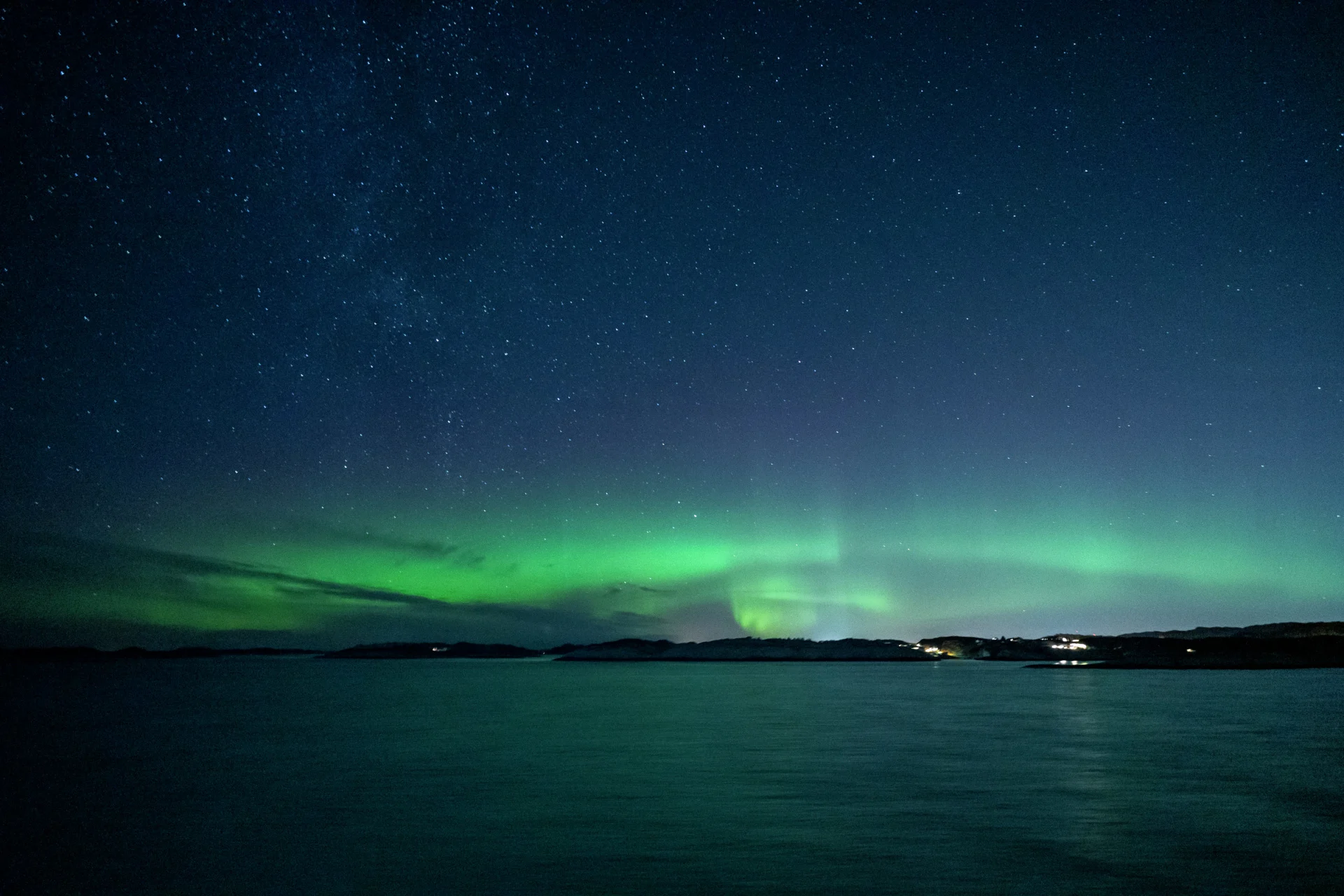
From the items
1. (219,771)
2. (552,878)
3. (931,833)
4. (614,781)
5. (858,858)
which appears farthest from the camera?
(219,771)

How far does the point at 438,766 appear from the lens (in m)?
24.9

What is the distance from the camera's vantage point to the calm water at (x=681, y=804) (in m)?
13.6

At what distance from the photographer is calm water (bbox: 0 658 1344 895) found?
1357 cm

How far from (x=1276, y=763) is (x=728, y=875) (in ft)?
65.2

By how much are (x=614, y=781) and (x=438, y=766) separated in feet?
18.7

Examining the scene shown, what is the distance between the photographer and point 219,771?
2489 cm

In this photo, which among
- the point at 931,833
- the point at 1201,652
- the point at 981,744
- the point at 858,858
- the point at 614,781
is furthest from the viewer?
the point at 1201,652

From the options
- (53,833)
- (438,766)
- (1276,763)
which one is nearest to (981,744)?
(1276,763)

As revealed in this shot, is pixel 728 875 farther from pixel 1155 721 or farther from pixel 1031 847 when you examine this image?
pixel 1155 721

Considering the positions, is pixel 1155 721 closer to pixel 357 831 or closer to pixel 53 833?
pixel 357 831

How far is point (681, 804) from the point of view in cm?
1920

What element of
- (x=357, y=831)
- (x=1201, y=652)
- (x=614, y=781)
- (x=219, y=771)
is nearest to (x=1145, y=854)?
(x=614, y=781)

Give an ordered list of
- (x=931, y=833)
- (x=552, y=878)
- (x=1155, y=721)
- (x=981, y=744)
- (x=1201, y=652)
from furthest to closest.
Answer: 1. (x=1201, y=652)
2. (x=1155, y=721)
3. (x=981, y=744)
4. (x=931, y=833)
5. (x=552, y=878)

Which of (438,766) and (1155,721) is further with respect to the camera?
(1155,721)
